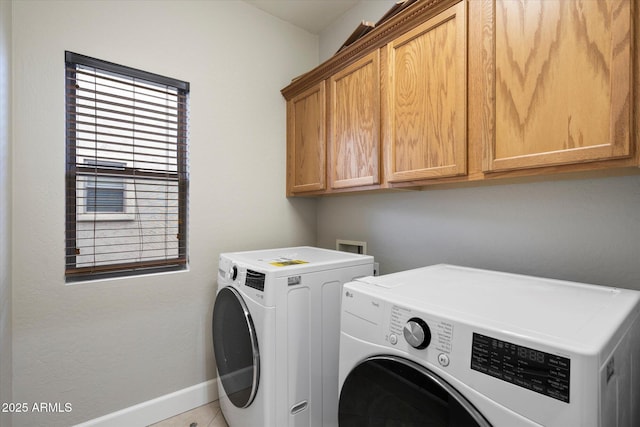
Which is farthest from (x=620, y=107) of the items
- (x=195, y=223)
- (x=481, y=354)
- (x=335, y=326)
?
(x=195, y=223)

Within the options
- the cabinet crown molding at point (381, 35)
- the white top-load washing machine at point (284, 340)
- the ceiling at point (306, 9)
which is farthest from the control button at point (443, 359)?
the ceiling at point (306, 9)

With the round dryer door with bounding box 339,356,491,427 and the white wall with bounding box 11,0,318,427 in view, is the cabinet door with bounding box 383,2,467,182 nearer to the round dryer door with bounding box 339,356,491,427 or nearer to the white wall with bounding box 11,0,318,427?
the round dryer door with bounding box 339,356,491,427

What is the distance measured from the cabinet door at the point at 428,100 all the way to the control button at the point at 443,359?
2.47 feet

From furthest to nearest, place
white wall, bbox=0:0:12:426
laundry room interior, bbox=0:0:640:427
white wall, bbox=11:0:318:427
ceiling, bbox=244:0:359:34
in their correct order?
ceiling, bbox=244:0:359:34, white wall, bbox=11:0:318:427, white wall, bbox=0:0:12:426, laundry room interior, bbox=0:0:640:427

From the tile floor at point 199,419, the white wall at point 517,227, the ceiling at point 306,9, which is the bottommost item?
the tile floor at point 199,419

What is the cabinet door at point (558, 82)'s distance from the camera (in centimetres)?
85

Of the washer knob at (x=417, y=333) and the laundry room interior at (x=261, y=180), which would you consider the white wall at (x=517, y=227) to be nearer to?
the laundry room interior at (x=261, y=180)

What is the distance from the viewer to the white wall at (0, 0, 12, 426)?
1.17m

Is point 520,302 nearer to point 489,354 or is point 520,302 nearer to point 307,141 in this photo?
point 489,354

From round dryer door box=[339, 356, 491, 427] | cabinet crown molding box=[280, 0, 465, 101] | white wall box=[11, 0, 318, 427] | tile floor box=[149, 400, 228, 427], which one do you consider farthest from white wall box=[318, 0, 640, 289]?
tile floor box=[149, 400, 228, 427]

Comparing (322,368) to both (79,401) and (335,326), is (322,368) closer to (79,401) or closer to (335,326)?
(335,326)

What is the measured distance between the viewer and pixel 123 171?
5.62 ft

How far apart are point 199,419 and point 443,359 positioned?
67.7 inches

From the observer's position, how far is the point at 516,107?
104 cm
